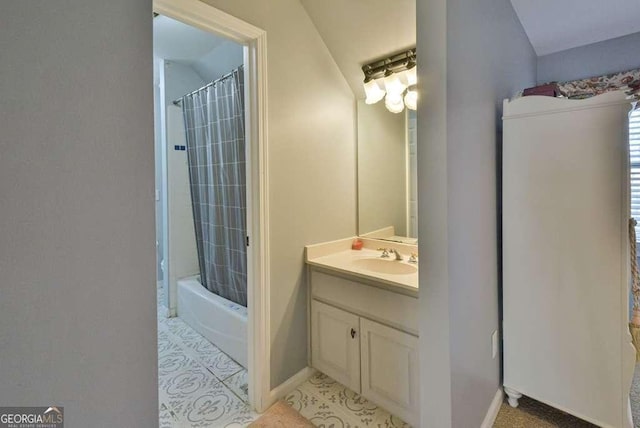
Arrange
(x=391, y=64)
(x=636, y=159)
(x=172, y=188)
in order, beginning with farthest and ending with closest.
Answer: (x=172, y=188), (x=636, y=159), (x=391, y=64)

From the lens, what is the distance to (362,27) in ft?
6.10

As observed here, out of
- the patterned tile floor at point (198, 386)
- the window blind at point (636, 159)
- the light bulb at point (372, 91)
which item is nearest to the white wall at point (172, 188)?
the patterned tile floor at point (198, 386)

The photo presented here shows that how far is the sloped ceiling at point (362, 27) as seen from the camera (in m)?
1.73

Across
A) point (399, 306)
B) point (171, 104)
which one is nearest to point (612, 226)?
point (399, 306)

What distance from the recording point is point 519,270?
1.58 metres

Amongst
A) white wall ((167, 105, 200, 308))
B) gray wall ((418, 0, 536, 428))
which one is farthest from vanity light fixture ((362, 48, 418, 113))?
white wall ((167, 105, 200, 308))

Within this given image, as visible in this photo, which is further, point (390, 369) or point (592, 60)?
point (592, 60)

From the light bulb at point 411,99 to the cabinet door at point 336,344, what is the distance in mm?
1428

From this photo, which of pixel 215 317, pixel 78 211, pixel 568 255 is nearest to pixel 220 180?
pixel 215 317

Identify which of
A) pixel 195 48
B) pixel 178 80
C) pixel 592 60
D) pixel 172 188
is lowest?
pixel 172 188

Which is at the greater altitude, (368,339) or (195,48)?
(195,48)

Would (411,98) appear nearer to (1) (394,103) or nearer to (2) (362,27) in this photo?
(1) (394,103)

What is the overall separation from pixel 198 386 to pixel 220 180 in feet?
4.72

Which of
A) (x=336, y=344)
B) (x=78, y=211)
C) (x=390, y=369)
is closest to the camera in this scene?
(x=78, y=211)
